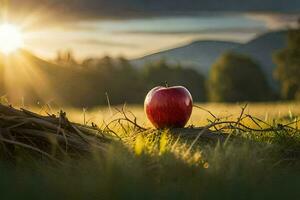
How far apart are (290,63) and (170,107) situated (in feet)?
176

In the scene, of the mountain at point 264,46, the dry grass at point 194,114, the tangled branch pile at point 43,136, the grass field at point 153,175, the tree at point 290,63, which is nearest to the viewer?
the grass field at point 153,175

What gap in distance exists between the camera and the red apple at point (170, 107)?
269 inches

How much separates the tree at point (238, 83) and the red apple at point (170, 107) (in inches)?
2935

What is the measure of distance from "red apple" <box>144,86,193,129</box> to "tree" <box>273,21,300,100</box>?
51019 millimetres

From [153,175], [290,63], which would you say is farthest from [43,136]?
[290,63]

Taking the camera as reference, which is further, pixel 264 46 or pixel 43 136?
pixel 264 46

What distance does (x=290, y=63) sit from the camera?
2307 inches

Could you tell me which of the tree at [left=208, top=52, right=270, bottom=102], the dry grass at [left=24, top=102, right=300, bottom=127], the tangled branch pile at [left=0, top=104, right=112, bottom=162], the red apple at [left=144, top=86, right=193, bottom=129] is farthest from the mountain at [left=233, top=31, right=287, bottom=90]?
the tangled branch pile at [left=0, top=104, right=112, bottom=162]

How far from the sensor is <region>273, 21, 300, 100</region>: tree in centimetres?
5809

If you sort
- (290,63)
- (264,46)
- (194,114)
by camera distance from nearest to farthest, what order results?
(194,114) → (290,63) → (264,46)

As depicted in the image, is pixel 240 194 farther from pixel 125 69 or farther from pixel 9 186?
pixel 125 69

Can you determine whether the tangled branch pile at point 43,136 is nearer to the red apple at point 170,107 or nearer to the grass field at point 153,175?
the grass field at point 153,175

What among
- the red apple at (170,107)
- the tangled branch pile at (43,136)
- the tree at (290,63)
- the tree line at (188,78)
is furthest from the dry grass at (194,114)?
the tree at (290,63)

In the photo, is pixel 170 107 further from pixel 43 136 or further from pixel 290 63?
pixel 290 63
